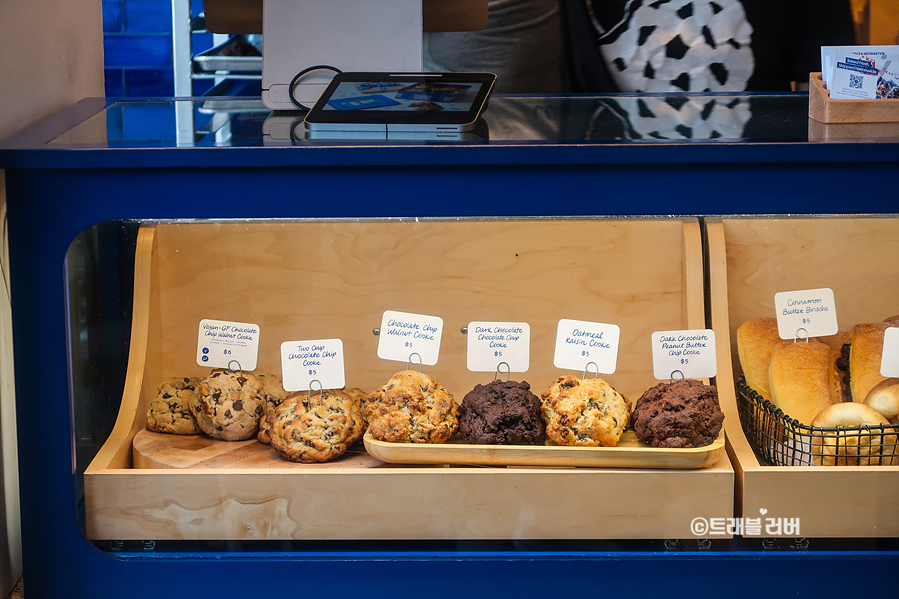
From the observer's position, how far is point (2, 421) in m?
1.22

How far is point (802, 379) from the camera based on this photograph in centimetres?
133

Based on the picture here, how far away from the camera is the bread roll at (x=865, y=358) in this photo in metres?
1.33

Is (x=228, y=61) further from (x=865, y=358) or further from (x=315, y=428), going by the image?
(x=865, y=358)

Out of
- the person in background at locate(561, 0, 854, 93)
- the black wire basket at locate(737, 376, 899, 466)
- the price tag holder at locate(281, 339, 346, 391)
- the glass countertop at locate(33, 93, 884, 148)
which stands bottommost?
the black wire basket at locate(737, 376, 899, 466)

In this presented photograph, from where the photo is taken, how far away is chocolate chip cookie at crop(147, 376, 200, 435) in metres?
1.33

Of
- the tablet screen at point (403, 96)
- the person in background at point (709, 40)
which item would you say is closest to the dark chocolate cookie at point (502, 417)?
the tablet screen at point (403, 96)

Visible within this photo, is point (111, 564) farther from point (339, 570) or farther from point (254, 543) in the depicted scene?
point (339, 570)

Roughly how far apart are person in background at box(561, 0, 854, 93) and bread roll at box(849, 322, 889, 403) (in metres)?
0.94

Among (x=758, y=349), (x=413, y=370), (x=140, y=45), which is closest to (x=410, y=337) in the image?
(x=413, y=370)

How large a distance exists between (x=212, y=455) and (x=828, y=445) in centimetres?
99

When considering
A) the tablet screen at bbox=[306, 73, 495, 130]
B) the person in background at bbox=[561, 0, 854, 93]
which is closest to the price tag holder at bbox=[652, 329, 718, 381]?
the tablet screen at bbox=[306, 73, 495, 130]

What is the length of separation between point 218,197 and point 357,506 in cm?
50

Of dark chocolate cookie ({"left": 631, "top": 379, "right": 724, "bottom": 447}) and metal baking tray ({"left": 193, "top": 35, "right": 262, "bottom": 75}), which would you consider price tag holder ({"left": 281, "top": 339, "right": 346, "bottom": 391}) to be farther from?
metal baking tray ({"left": 193, "top": 35, "right": 262, "bottom": 75})

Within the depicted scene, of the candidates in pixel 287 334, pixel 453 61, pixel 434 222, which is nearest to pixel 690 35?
→ pixel 453 61
